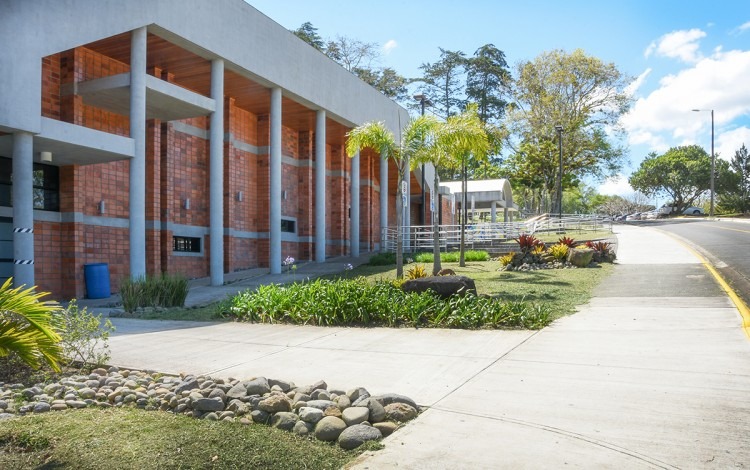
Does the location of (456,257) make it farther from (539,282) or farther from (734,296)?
(734,296)

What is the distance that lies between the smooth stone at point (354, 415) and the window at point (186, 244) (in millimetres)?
16240

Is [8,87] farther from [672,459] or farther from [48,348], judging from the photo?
[672,459]

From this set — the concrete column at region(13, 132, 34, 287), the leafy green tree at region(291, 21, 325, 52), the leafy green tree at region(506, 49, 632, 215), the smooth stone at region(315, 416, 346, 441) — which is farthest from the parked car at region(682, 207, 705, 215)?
the smooth stone at region(315, 416, 346, 441)

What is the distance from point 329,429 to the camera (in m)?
4.38

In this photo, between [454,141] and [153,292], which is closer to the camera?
[153,292]

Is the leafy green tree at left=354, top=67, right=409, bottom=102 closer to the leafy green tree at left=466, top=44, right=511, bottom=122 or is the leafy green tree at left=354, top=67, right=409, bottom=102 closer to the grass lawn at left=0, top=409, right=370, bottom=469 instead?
the leafy green tree at left=466, top=44, right=511, bottom=122

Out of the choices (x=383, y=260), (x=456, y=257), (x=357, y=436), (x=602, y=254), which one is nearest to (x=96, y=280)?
(x=383, y=260)

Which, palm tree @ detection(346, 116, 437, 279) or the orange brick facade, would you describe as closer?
the orange brick facade

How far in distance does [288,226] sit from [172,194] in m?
7.46

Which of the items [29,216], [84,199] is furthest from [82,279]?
[29,216]

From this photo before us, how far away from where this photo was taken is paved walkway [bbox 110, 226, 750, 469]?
3.97 metres

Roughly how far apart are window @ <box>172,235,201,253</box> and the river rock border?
13881mm

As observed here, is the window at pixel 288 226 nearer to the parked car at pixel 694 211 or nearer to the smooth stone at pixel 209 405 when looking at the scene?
the smooth stone at pixel 209 405

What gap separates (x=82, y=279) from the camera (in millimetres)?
16203
